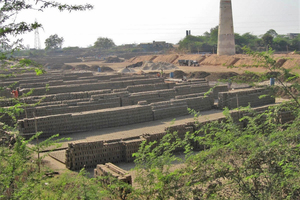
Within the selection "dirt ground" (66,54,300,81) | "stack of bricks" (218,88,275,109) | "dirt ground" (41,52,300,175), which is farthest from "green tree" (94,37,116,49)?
"stack of bricks" (218,88,275,109)

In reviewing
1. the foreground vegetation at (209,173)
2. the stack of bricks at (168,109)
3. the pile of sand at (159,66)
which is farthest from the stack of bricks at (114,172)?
the pile of sand at (159,66)

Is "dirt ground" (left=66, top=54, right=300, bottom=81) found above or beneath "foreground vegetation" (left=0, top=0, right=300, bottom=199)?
above

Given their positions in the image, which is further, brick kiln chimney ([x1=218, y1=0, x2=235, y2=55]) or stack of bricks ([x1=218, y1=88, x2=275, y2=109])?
brick kiln chimney ([x1=218, y1=0, x2=235, y2=55])

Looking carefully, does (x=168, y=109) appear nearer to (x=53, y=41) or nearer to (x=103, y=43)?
(x=103, y=43)

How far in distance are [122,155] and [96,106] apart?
5.85 metres

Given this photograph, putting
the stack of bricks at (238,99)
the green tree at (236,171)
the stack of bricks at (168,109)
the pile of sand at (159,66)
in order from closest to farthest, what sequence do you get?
the green tree at (236,171) → the stack of bricks at (168,109) → the stack of bricks at (238,99) → the pile of sand at (159,66)

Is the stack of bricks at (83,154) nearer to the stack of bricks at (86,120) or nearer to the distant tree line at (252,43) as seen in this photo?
the stack of bricks at (86,120)

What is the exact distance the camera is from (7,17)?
14.6ft

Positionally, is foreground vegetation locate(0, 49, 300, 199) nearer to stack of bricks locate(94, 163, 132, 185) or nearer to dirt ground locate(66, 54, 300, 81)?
stack of bricks locate(94, 163, 132, 185)

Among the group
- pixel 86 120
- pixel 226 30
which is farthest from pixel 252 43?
pixel 86 120

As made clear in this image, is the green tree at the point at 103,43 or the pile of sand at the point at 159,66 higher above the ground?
the green tree at the point at 103,43

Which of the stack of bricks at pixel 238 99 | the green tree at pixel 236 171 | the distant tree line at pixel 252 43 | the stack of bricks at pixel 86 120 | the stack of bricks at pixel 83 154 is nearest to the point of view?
the green tree at pixel 236 171

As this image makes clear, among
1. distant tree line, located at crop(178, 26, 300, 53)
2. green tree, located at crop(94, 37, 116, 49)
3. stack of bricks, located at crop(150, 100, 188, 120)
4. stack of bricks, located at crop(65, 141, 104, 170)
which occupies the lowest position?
stack of bricks, located at crop(65, 141, 104, 170)

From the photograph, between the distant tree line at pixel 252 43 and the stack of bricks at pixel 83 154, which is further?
the distant tree line at pixel 252 43
